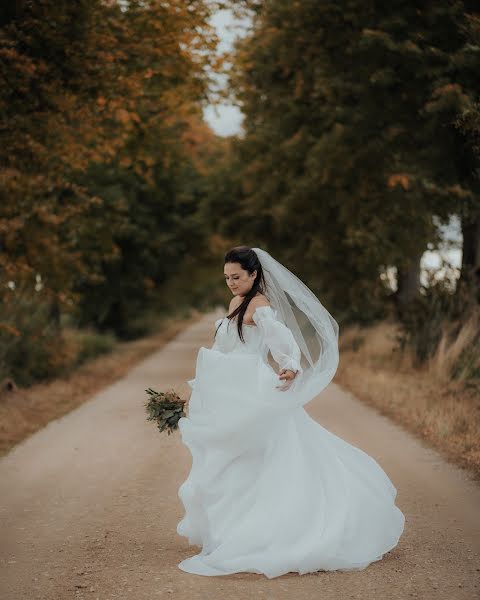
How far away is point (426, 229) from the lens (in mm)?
14844

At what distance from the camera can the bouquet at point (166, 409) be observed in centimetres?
540

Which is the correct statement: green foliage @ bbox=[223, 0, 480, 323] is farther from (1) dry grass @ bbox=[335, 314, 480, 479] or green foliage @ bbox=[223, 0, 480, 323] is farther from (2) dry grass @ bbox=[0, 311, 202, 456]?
(2) dry grass @ bbox=[0, 311, 202, 456]

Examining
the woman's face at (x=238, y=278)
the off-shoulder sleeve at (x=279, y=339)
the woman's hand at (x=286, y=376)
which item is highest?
the woman's face at (x=238, y=278)

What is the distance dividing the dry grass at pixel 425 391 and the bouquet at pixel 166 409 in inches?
144

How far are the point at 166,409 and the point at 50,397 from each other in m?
8.66

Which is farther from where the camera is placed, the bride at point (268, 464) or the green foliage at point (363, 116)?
the green foliage at point (363, 116)

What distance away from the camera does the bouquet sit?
5.40 meters

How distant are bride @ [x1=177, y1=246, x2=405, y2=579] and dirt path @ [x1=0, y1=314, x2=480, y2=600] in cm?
16

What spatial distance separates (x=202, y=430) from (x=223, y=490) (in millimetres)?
430

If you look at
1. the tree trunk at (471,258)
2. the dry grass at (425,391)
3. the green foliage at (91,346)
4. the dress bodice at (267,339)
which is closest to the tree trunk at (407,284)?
the dry grass at (425,391)

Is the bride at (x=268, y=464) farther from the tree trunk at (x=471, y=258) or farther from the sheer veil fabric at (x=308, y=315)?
the tree trunk at (x=471, y=258)

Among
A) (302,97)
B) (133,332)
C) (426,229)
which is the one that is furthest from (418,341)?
(133,332)

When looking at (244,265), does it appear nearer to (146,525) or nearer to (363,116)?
(146,525)

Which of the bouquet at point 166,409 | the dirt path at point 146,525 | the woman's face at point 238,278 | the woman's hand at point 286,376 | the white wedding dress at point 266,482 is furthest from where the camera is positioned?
the bouquet at point 166,409
